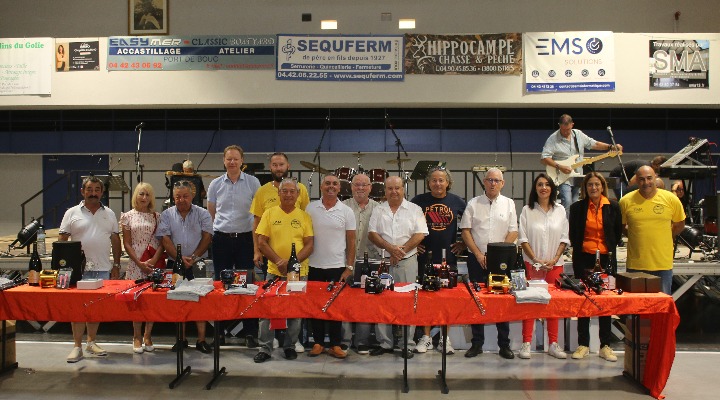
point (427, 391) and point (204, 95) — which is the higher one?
point (204, 95)

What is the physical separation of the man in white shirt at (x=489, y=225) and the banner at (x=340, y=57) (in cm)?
500

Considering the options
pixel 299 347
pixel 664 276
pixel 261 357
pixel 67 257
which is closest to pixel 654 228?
pixel 664 276

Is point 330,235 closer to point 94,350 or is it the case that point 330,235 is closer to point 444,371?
point 444,371

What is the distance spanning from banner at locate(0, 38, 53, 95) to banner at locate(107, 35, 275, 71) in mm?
1085

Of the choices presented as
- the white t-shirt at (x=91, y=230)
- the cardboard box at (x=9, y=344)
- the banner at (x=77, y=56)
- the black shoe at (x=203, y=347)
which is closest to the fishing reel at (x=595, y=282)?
the black shoe at (x=203, y=347)

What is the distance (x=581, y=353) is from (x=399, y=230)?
1.85 metres

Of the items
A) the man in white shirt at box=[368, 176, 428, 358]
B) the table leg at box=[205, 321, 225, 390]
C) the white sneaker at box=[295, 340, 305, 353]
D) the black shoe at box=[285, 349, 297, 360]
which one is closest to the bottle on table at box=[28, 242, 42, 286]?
the table leg at box=[205, 321, 225, 390]

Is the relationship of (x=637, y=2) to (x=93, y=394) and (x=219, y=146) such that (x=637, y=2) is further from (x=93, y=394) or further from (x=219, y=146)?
(x=93, y=394)

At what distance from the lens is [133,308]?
377 cm

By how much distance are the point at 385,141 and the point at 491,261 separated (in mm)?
8119

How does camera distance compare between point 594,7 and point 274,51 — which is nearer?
point 274,51

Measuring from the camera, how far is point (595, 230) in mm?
4668

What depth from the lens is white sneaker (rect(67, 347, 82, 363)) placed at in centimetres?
466

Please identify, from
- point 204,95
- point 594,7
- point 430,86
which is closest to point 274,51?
point 204,95
